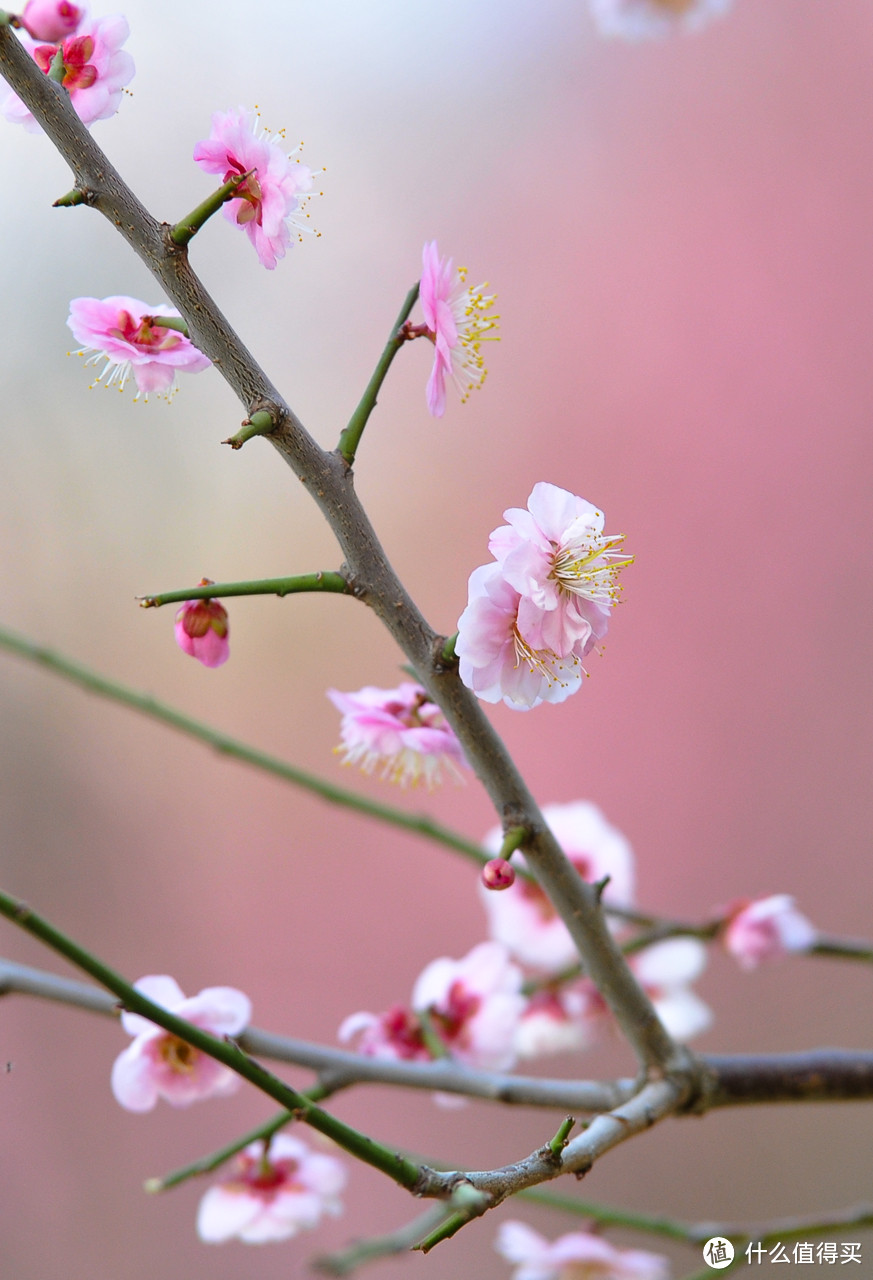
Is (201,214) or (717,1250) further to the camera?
(717,1250)

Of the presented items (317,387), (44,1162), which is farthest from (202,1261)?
(317,387)

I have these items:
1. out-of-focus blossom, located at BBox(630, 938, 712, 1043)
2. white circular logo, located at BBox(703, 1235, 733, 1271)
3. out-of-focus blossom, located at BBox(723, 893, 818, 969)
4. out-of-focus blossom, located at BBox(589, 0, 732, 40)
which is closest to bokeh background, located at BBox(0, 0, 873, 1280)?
out-of-focus blossom, located at BBox(589, 0, 732, 40)

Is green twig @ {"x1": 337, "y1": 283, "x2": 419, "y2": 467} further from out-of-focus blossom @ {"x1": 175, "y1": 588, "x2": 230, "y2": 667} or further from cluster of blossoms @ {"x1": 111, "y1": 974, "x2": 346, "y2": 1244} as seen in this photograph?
cluster of blossoms @ {"x1": 111, "y1": 974, "x2": 346, "y2": 1244}

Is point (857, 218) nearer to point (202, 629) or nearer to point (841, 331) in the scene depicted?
point (841, 331)

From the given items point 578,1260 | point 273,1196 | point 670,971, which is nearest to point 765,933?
Answer: point 670,971

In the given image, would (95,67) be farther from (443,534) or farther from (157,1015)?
(443,534)

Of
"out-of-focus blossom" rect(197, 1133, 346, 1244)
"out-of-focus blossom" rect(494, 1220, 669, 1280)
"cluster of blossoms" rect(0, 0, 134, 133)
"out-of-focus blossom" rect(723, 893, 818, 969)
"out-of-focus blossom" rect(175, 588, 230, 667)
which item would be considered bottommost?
"out-of-focus blossom" rect(197, 1133, 346, 1244)
